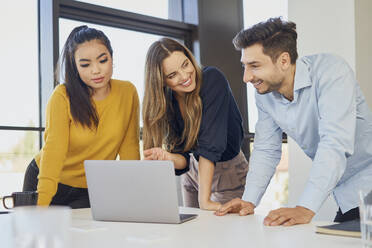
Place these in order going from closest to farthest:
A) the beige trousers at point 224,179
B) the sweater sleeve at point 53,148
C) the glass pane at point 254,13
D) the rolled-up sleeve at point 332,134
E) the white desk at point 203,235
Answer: the white desk at point 203,235 < the rolled-up sleeve at point 332,134 < the sweater sleeve at point 53,148 < the beige trousers at point 224,179 < the glass pane at point 254,13

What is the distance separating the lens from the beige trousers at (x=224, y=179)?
2.28 meters

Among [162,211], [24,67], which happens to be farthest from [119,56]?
[162,211]

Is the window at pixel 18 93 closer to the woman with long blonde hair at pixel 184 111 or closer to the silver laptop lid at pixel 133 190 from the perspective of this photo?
the woman with long blonde hair at pixel 184 111

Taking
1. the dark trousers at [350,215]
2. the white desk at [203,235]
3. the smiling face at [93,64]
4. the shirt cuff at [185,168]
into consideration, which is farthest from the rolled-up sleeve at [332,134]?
the smiling face at [93,64]

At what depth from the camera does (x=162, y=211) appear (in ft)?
4.82

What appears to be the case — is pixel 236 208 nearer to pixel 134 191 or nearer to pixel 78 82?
pixel 134 191

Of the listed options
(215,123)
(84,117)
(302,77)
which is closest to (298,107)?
(302,77)

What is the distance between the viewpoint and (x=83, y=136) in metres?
2.06

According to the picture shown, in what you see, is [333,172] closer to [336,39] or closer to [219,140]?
[219,140]

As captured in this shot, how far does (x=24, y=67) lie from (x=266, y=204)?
2486mm

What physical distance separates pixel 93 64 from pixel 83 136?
33cm

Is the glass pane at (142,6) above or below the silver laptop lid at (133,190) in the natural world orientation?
above

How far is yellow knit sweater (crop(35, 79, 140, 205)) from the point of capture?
197 centimetres

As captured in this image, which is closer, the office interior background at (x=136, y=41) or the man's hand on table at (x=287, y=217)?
the man's hand on table at (x=287, y=217)
